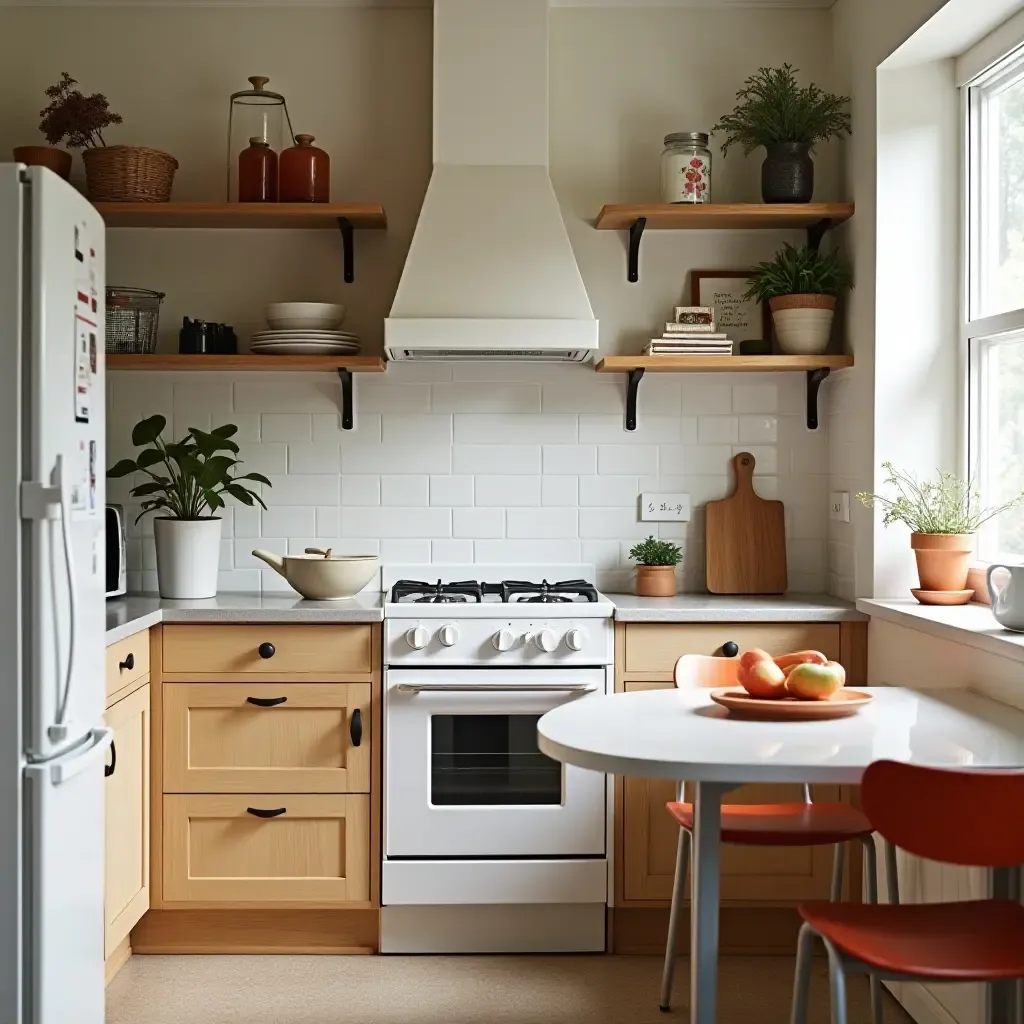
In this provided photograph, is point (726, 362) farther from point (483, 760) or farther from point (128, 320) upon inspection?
point (128, 320)

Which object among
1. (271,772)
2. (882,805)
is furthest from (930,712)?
(271,772)

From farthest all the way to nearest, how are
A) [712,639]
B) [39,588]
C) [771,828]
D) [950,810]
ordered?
1. [712,639]
2. [771,828]
3. [39,588]
4. [950,810]

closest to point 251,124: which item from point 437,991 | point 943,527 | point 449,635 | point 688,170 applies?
point 688,170

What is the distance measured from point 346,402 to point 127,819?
56.4 inches

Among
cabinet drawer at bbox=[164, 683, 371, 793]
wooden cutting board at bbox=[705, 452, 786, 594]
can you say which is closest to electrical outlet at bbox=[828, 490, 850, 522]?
wooden cutting board at bbox=[705, 452, 786, 594]

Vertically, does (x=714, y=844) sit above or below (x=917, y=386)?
below

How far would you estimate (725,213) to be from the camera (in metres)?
3.68

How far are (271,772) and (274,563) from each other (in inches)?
24.3

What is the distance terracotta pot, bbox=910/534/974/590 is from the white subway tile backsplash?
1.24 metres

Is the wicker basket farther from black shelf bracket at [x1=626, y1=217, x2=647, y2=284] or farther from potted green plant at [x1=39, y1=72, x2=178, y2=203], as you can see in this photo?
black shelf bracket at [x1=626, y1=217, x2=647, y2=284]

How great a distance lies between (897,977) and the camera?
1901 millimetres

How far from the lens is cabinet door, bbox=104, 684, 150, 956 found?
3.05m

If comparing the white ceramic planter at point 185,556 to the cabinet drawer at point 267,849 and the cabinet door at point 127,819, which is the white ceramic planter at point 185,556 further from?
the cabinet drawer at point 267,849

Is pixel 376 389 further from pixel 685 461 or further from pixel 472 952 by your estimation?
pixel 472 952
